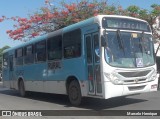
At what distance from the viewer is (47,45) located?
15.1m

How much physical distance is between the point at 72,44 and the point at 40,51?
3391 millimetres

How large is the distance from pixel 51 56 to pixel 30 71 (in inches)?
116

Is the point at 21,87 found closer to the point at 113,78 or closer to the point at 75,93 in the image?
the point at 75,93

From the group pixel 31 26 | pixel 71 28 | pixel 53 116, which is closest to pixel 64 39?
pixel 71 28

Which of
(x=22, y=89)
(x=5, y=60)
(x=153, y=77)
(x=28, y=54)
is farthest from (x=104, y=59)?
(x=5, y=60)

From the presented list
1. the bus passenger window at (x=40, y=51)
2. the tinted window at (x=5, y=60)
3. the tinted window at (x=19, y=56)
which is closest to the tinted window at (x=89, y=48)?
the bus passenger window at (x=40, y=51)

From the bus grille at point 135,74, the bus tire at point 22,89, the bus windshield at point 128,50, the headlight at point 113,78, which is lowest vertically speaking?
the bus tire at point 22,89

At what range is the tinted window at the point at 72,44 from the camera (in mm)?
12537

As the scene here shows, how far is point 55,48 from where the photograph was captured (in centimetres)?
1429

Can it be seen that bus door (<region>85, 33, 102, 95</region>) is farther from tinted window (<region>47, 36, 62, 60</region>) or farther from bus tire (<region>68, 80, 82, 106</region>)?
tinted window (<region>47, 36, 62, 60</region>)

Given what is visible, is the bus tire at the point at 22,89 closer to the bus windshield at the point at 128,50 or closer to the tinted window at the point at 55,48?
the tinted window at the point at 55,48

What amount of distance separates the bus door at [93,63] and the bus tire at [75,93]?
815mm

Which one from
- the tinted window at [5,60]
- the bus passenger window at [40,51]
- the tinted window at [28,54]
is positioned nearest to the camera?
the bus passenger window at [40,51]

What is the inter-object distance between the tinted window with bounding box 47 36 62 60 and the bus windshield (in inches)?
120
